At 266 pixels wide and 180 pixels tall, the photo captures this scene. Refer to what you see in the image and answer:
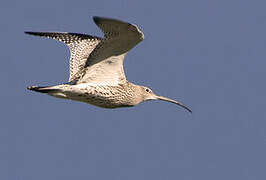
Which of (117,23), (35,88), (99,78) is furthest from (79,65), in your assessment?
(117,23)

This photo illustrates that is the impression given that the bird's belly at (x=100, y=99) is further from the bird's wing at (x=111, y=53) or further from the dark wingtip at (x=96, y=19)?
the dark wingtip at (x=96, y=19)

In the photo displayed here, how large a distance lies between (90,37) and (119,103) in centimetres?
190

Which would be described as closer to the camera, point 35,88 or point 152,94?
point 35,88

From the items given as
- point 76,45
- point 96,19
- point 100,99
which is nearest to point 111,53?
point 100,99

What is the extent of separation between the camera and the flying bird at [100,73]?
14727 mm

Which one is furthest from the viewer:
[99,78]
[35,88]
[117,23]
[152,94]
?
[152,94]

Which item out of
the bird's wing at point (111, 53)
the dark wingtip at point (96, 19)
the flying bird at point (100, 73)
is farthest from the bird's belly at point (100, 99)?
the dark wingtip at point (96, 19)

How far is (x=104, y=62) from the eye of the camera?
609 inches

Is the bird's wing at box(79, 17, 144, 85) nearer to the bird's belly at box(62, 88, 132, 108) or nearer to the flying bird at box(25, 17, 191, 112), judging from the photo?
the flying bird at box(25, 17, 191, 112)

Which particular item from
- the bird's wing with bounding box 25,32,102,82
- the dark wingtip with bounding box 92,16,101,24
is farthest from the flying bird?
the dark wingtip with bounding box 92,16,101,24

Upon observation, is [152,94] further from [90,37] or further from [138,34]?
[138,34]

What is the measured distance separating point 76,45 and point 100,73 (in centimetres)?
127

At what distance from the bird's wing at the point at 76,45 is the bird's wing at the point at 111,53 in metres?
0.33

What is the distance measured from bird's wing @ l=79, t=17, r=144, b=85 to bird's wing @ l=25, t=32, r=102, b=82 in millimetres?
334
